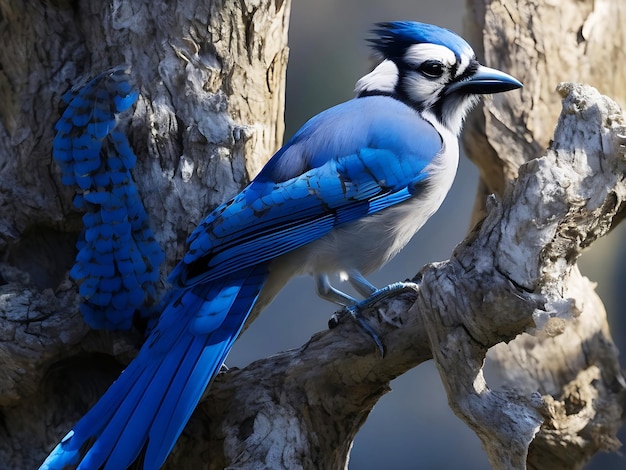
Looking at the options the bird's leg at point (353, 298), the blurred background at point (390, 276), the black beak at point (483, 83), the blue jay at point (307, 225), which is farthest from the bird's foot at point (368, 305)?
the blurred background at point (390, 276)

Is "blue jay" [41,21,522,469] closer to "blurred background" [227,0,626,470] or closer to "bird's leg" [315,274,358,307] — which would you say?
"bird's leg" [315,274,358,307]

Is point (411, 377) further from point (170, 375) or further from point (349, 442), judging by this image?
point (170, 375)

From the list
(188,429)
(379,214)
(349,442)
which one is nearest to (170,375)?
(188,429)

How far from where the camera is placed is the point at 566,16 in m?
2.60

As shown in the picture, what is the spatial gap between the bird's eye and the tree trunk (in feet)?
1.08

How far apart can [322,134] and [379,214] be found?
0.69 feet

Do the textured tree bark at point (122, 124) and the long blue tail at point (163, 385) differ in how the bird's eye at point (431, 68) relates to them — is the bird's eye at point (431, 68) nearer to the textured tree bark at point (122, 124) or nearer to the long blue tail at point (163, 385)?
the textured tree bark at point (122, 124)

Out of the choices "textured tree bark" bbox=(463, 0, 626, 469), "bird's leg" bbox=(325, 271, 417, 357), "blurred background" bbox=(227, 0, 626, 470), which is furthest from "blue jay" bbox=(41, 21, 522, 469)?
"blurred background" bbox=(227, 0, 626, 470)

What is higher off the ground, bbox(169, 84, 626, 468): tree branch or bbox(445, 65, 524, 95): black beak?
bbox(445, 65, 524, 95): black beak

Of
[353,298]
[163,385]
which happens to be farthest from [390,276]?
[163,385]

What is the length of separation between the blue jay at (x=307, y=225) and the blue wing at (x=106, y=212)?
0.59 ft

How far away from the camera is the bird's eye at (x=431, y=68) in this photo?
2.12 metres

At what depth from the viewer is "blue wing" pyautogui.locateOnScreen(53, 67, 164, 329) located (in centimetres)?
199

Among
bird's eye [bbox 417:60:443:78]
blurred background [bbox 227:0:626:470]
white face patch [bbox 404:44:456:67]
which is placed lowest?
blurred background [bbox 227:0:626:470]
